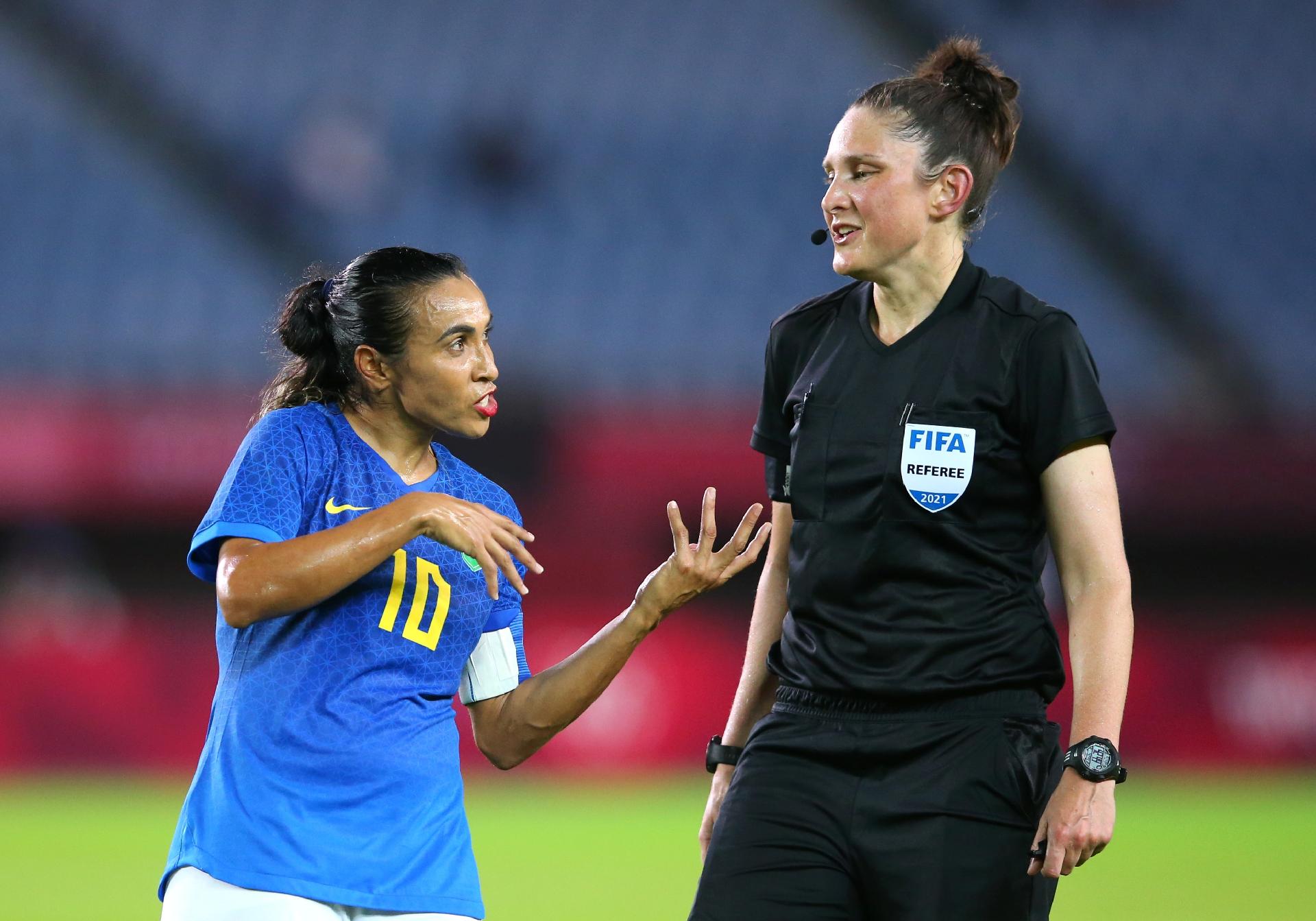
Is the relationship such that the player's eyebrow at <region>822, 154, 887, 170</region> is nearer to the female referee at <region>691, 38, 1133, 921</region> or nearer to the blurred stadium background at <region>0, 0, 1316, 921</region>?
the female referee at <region>691, 38, 1133, 921</region>

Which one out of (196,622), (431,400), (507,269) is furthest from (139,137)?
(431,400)

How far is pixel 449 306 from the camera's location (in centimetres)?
305

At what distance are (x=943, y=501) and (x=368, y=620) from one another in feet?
3.42

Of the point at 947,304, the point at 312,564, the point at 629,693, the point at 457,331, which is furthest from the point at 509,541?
the point at 629,693

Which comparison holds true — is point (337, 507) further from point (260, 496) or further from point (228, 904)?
point (228, 904)

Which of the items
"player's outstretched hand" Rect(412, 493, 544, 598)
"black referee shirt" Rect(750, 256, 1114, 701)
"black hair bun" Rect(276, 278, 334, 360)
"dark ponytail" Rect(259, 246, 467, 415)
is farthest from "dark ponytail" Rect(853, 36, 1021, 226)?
"black hair bun" Rect(276, 278, 334, 360)

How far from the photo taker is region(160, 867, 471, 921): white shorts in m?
2.58

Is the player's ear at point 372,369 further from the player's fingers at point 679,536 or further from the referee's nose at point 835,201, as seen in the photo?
the referee's nose at point 835,201

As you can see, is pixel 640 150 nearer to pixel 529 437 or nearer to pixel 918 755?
pixel 529 437

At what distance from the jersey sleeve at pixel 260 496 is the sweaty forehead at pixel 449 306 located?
0.36 metres

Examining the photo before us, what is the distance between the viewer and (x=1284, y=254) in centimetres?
1421

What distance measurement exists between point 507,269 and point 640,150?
6.18 feet

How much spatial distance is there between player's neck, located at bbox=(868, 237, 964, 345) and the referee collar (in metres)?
0.01

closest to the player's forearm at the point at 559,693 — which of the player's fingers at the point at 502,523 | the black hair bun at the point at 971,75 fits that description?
the player's fingers at the point at 502,523
